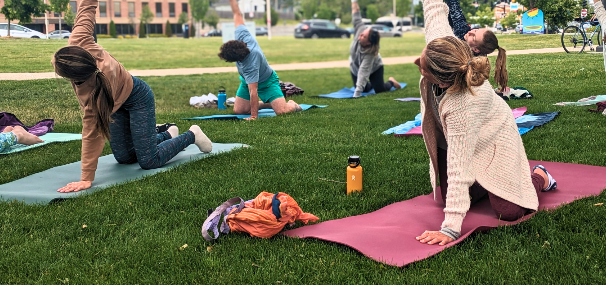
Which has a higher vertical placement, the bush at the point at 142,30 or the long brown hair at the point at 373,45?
the bush at the point at 142,30

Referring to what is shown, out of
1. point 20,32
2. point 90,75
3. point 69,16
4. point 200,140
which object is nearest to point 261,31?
point 69,16

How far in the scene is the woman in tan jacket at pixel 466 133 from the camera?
296 cm

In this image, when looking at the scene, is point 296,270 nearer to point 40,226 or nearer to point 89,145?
point 40,226

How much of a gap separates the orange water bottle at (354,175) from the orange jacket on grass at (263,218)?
0.73 m

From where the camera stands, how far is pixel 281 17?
194 feet

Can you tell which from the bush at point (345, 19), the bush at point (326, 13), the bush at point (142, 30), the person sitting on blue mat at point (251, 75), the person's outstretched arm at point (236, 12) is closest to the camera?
the person sitting on blue mat at point (251, 75)

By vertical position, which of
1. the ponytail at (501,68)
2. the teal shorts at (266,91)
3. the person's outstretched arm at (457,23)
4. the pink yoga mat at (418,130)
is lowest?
the pink yoga mat at (418,130)

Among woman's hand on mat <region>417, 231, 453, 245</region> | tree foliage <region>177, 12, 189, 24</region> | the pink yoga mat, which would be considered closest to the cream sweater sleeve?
woman's hand on mat <region>417, 231, 453, 245</region>

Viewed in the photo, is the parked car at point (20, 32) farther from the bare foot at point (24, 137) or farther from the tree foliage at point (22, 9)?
the bare foot at point (24, 137)

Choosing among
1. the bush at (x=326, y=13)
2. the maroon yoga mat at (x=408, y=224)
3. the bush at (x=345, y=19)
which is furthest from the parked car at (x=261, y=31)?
the maroon yoga mat at (x=408, y=224)

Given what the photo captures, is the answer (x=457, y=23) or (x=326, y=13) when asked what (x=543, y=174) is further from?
(x=326, y=13)

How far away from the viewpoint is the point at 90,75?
4188 mm

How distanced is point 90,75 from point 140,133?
32.7 inches

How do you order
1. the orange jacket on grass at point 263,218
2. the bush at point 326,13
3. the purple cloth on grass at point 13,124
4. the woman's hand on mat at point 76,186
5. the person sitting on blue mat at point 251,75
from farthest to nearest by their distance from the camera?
the bush at point 326,13 → the person sitting on blue mat at point 251,75 → the purple cloth on grass at point 13,124 → the woman's hand on mat at point 76,186 → the orange jacket on grass at point 263,218
